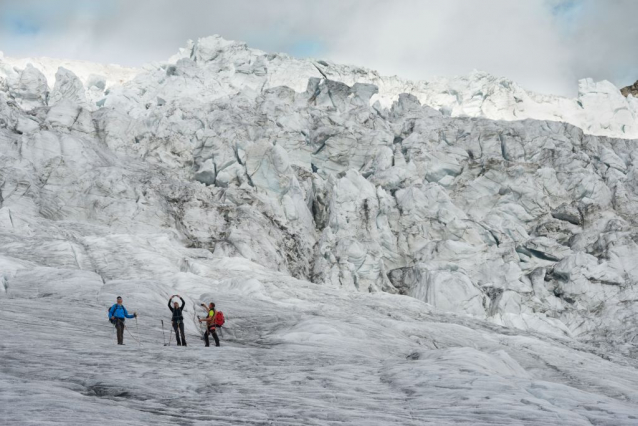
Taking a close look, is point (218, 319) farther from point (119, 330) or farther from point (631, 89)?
point (631, 89)

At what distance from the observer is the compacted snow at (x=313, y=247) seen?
11.3 metres

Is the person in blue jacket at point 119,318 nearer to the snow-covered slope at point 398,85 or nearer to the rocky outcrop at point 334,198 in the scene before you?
the rocky outcrop at point 334,198

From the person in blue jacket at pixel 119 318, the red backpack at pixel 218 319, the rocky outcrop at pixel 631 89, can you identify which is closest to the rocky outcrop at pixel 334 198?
the red backpack at pixel 218 319

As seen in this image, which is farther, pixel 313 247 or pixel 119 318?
pixel 313 247

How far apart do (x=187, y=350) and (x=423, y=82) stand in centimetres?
10420

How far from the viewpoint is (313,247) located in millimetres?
57906

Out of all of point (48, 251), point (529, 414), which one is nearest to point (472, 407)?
point (529, 414)

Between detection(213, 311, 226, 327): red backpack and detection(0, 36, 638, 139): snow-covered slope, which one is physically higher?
detection(0, 36, 638, 139): snow-covered slope

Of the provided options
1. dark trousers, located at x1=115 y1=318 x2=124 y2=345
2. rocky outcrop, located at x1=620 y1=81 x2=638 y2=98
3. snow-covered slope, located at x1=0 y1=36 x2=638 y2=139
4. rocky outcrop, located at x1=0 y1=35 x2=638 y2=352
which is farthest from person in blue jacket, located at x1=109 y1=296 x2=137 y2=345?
rocky outcrop, located at x1=620 y1=81 x2=638 y2=98

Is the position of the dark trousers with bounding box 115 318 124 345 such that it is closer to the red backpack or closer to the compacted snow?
the compacted snow

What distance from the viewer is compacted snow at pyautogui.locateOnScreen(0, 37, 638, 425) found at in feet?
37.0

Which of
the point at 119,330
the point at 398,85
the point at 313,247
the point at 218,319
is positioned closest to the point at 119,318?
the point at 119,330

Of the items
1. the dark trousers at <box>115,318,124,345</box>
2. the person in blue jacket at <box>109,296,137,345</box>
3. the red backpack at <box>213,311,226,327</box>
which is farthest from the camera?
the red backpack at <box>213,311,226,327</box>

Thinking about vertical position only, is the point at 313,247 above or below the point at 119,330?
above
